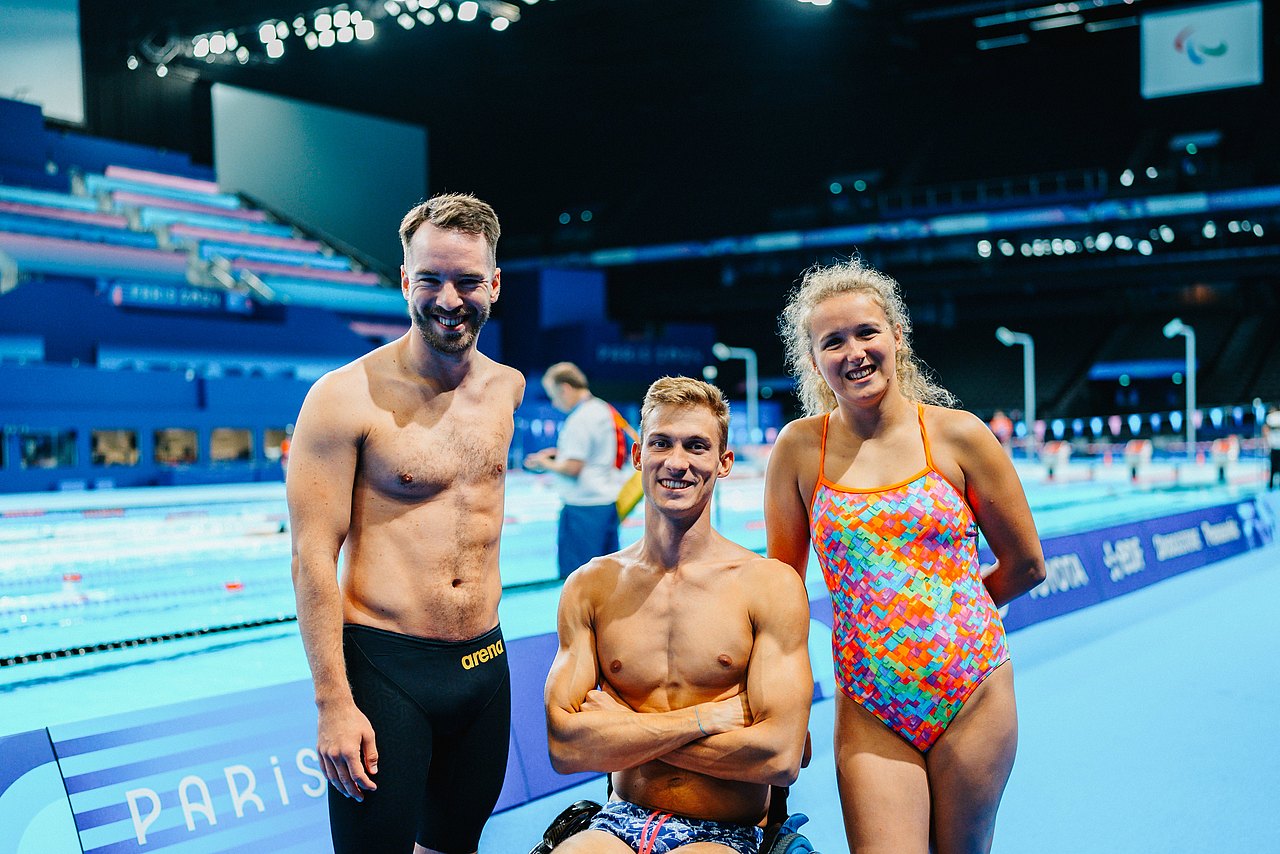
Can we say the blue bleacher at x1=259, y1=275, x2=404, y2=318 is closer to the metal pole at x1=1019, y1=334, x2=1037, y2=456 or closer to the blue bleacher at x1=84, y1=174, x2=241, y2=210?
the blue bleacher at x1=84, y1=174, x2=241, y2=210

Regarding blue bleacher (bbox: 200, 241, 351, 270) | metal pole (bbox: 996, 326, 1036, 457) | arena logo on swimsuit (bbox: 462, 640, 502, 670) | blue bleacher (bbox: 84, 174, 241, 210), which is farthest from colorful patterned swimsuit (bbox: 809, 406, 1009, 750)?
blue bleacher (bbox: 84, 174, 241, 210)

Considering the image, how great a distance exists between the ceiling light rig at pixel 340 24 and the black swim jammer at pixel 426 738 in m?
20.9

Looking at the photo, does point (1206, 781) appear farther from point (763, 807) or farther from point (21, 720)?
point (21, 720)

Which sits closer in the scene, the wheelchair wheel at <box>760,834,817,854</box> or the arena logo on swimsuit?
the wheelchair wheel at <box>760,834,817,854</box>

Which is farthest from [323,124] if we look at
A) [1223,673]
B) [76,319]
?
[1223,673]

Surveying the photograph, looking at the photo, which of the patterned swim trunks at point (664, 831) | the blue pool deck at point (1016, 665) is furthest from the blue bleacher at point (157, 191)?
the patterned swim trunks at point (664, 831)

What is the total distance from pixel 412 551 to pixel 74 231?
26.0m

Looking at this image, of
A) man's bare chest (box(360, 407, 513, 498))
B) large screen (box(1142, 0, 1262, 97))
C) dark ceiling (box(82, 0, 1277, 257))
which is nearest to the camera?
man's bare chest (box(360, 407, 513, 498))

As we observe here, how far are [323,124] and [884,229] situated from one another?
18043mm

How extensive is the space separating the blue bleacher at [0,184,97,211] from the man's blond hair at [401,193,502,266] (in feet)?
92.0

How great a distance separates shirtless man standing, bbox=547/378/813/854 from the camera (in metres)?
2.24

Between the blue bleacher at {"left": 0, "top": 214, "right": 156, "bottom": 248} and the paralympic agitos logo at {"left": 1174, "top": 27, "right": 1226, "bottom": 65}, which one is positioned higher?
the paralympic agitos logo at {"left": 1174, "top": 27, "right": 1226, "bottom": 65}

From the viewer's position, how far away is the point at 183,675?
18.9 feet

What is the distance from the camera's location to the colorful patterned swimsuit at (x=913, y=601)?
237 centimetres
